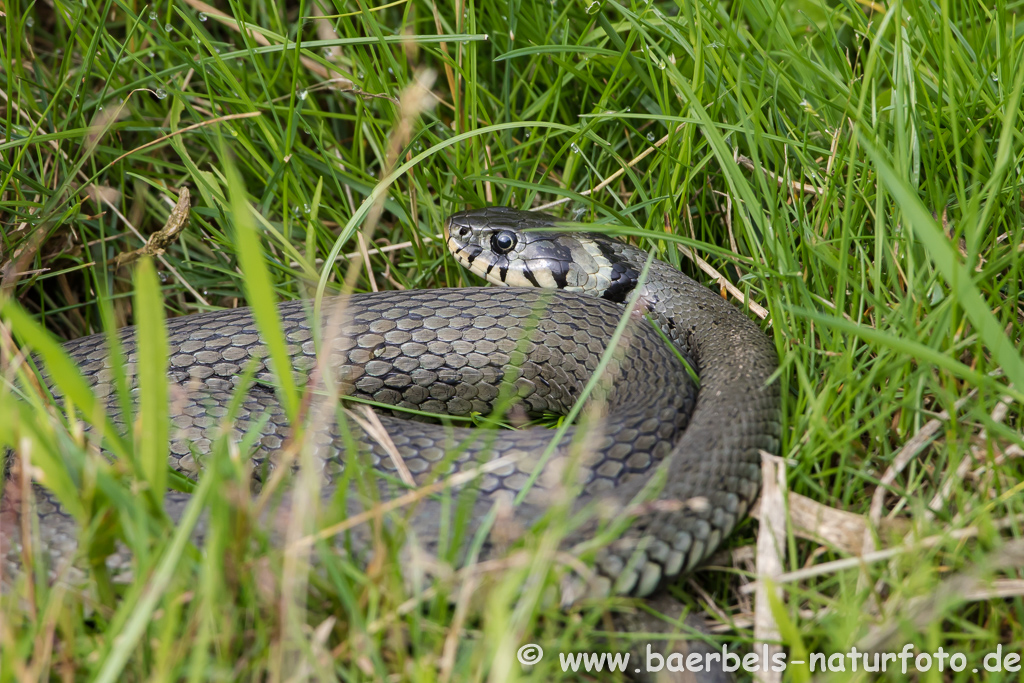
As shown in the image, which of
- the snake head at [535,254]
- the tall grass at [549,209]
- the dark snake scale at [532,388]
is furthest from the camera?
the snake head at [535,254]

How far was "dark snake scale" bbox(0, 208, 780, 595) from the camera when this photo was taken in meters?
2.16

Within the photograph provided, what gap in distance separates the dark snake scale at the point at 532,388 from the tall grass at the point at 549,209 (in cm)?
16

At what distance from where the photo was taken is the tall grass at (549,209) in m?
1.71

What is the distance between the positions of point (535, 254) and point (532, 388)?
670mm

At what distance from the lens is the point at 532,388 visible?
3209 mm

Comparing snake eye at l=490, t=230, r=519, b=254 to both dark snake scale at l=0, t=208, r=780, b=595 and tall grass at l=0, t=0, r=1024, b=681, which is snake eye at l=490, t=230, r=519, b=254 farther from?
tall grass at l=0, t=0, r=1024, b=681

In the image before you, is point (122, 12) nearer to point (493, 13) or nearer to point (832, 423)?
point (493, 13)

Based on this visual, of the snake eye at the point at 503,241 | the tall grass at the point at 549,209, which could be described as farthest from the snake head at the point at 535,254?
the tall grass at the point at 549,209

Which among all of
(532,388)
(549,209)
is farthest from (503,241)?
(532,388)

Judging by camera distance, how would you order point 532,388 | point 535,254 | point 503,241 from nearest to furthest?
point 532,388 < point 503,241 < point 535,254

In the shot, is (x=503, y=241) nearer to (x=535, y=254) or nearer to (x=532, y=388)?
(x=535, y=254)

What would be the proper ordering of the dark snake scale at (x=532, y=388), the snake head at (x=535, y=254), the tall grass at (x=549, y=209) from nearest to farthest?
the tall grass at (x=549, y=209)
the dark snake scale at (x=532, y=388)
the snake head at (x=535, y=254)

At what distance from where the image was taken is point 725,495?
223 cm

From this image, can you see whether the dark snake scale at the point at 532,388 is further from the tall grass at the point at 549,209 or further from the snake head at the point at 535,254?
the tall grass at the point at 549,209
